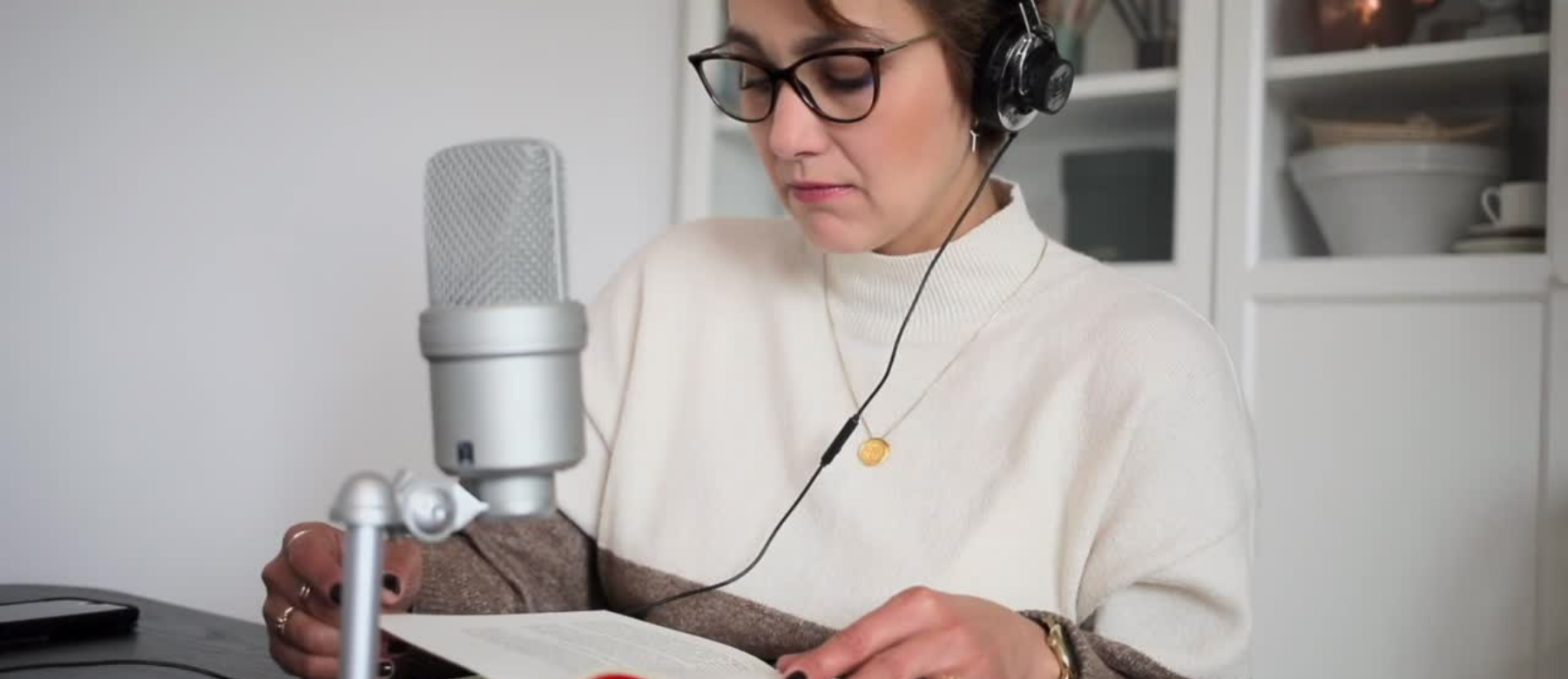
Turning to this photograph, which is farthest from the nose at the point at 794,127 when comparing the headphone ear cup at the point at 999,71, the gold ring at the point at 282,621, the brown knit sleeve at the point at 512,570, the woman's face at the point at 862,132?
the gold ring at the point at 282,621

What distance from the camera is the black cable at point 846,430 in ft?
3.74

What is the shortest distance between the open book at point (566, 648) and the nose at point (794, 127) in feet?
1.29

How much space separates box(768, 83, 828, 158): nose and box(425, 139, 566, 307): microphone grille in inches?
19.6

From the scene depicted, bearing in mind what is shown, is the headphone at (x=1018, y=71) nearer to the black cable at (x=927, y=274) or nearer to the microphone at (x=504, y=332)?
the black cable at (x=927, y=274)

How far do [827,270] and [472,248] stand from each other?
72 cm

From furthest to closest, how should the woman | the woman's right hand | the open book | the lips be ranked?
the lips → the woman → the woman's right hand → the open book

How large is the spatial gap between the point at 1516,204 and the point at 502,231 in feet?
5.14

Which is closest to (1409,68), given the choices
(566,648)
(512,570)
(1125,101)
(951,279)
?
(1125,101)

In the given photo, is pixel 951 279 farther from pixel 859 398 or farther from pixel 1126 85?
pixel 1126 85

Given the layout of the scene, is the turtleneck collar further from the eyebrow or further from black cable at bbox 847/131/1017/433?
the eyebrow

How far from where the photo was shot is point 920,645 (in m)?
0.79

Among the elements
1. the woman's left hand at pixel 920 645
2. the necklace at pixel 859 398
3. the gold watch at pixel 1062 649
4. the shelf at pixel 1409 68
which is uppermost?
the shelf at pixel 1409 68

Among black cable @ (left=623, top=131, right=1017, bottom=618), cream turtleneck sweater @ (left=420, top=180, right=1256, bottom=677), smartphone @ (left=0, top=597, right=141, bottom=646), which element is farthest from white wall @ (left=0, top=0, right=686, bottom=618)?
black cable @ (left=623, top=131, right=1017, bottom=618)

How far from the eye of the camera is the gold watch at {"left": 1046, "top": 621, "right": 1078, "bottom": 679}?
90 cm
